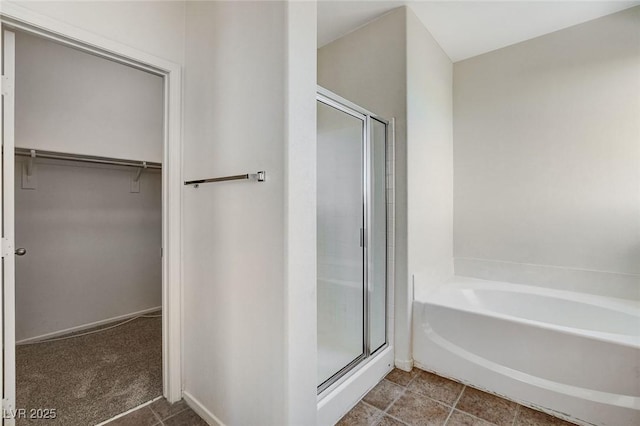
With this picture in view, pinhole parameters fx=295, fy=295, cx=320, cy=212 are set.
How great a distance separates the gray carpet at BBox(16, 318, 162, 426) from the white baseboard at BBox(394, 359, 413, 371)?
5.32ft

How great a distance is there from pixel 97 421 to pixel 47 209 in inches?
74.3

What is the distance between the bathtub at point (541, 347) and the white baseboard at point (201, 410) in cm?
143

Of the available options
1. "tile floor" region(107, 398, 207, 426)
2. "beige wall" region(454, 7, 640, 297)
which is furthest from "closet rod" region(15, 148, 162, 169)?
"beige wall" region(454, 7, 640, 297)

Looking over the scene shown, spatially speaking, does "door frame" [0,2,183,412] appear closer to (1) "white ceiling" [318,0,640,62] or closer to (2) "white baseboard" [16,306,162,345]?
(1) "white ceiling" [318,0,640,62]

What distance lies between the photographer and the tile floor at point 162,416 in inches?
62.7

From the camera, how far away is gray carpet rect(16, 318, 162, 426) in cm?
168

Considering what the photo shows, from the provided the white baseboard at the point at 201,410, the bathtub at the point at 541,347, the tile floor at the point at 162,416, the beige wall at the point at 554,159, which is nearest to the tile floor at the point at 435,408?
the bathtub at the point at 541,347

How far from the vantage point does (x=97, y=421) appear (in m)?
1.59

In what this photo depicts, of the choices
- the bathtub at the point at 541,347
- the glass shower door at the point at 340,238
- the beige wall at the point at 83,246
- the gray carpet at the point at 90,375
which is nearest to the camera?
the bathtub at the point at 541,347

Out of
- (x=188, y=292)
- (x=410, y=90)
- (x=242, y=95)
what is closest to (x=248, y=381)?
(x=188, y=292)

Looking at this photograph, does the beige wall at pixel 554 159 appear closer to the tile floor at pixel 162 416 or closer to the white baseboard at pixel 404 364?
the white baseboard at pixel 404 364

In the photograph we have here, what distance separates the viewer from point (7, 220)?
1346 millimetres

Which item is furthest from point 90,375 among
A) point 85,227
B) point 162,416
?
point 85,227

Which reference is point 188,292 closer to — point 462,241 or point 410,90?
point 410,90
